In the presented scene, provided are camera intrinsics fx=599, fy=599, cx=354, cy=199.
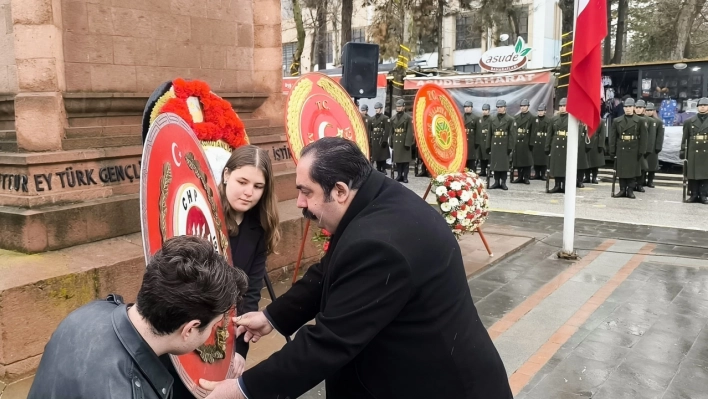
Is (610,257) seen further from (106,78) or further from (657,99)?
(657,99)

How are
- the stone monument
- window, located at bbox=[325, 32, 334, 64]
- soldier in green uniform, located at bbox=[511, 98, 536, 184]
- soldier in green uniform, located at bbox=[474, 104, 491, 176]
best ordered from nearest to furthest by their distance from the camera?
the stone monument < soldier in green uniform, located at bbox=[511, 98, 536, 184] < soldier in green uniform, located at bbox=[474, 104, 491, 176] < window, located at bbox=[325, 32, 334, 64]

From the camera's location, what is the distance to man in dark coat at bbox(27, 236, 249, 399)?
1.35 meters

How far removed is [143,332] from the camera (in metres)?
1.45

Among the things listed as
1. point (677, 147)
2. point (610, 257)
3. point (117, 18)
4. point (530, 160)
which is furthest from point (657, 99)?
point (117, 18)

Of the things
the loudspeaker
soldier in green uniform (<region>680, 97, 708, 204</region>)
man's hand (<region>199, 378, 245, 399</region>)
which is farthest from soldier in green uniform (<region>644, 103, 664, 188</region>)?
man's hand (<region>199, 378, 245, 399</region>)

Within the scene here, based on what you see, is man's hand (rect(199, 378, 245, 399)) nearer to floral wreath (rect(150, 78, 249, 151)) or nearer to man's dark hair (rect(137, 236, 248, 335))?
man's dark hair (rect(137, 236, 248, 335))

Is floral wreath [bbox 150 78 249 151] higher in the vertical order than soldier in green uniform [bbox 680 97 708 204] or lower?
higher

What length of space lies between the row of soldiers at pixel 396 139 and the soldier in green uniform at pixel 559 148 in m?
3.69

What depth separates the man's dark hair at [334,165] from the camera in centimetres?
196

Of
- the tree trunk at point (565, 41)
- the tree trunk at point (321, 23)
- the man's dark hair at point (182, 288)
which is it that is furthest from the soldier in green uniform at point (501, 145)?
the tree trunk at point (321, 23)

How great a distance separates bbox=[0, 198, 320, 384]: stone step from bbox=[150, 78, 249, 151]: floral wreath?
50.8 inches

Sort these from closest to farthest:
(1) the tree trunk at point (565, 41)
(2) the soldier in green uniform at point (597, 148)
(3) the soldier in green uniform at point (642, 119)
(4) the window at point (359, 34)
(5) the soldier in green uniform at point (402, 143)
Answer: (3) the soldier in green uniform at point (642, 119) → (1) the tree trunk at point (565, 41) → (2) the soldier in green uniform at point (597, 148) → (5) the soldier in green uniform at point (402, 143) → (4) the window at point (359, 34)

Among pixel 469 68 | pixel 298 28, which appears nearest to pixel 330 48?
pixel 469 68

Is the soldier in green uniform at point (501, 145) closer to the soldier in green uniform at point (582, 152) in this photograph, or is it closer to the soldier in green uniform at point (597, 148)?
the soldier in green uniform at point (582, 152)
